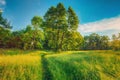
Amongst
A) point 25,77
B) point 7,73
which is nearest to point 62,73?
point 25,77

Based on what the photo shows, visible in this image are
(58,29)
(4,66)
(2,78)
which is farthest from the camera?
(58,29)

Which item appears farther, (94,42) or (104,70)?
(94,42)

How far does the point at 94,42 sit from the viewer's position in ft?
413

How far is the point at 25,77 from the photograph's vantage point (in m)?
12.0

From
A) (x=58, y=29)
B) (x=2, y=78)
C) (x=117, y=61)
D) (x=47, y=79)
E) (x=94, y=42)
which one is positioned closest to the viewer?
(x=2, y=78)

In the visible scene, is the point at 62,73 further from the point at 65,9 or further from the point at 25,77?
the point at 65,9

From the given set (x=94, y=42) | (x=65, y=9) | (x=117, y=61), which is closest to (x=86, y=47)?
(x=94, y=42)

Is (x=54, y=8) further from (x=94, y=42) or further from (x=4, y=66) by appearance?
(x=94, y=42)

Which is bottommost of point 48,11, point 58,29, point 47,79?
point 47,79

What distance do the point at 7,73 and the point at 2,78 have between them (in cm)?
109

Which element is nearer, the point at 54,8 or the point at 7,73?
the point at 7,73

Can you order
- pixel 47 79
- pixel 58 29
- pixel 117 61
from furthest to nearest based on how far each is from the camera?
1. pixel 58 29
2. pixel 117 61
3. pixel 47 79

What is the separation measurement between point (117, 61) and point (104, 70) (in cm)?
351

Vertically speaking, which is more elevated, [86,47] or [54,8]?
[54,8]
